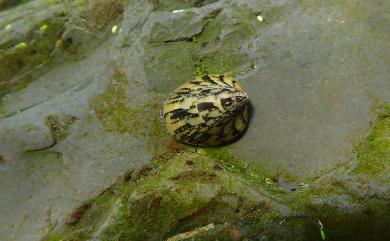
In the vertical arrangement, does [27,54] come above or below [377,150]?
above

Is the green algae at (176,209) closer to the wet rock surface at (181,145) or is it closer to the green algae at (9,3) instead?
the wet rock surface at (181,145)

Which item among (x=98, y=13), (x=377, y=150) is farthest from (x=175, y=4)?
(x=377, y=150)

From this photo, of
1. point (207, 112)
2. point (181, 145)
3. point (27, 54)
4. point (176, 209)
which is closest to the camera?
point (176, 209)

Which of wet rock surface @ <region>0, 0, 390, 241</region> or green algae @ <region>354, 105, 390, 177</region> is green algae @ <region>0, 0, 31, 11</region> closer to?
wet rock surface @ <region>0, 0, 390, 241</region>

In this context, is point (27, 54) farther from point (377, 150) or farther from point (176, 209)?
point (377, 150)

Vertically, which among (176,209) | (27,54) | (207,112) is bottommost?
(176,209)

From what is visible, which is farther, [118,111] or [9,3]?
[9,3]

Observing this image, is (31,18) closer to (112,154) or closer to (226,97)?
(112,154)

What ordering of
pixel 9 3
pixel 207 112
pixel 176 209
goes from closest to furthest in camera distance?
pixel 176 209, pixel 207 112, pixel 9 3
